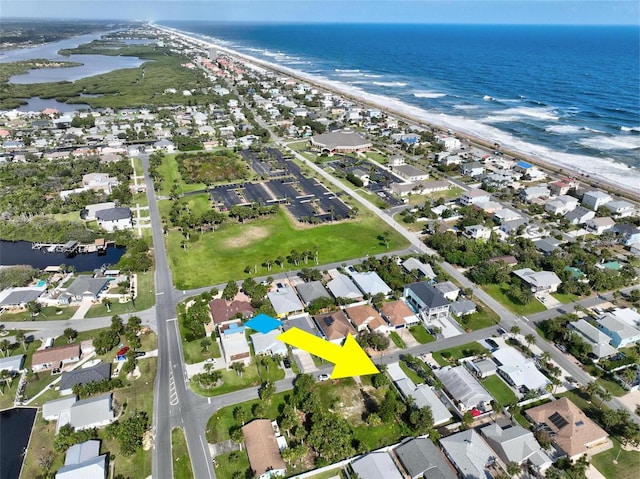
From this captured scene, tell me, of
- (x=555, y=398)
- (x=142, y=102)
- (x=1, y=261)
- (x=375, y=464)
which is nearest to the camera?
(x=375, y=464)

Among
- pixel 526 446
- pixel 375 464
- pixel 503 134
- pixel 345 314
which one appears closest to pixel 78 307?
pixel 345 314

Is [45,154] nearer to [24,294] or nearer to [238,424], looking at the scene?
[24,294]

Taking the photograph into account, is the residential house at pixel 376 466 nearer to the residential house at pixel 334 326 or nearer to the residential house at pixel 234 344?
the residential house at pixel 334 326

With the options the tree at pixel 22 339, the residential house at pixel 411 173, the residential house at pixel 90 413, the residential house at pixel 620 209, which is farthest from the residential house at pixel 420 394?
the residential house at pixel 620 209

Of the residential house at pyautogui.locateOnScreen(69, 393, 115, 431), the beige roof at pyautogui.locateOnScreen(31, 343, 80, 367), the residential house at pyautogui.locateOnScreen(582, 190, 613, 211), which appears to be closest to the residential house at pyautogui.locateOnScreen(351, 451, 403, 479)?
the residential house at pyautogui.locateOnScreen(69, 393, 115, 431)

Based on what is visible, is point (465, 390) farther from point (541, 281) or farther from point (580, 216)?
point (580, 216)

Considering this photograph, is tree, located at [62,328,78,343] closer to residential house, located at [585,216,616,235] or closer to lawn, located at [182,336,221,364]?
lawn, located at [182,336,221,364]

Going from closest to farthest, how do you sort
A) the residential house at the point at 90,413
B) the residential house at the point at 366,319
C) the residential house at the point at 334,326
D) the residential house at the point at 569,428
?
1. the residential house at the point at 569,428
2. the residential house at the point at 90,413
3. the residential house at the point at 334,326
4. the residential house at the point at 366,319
